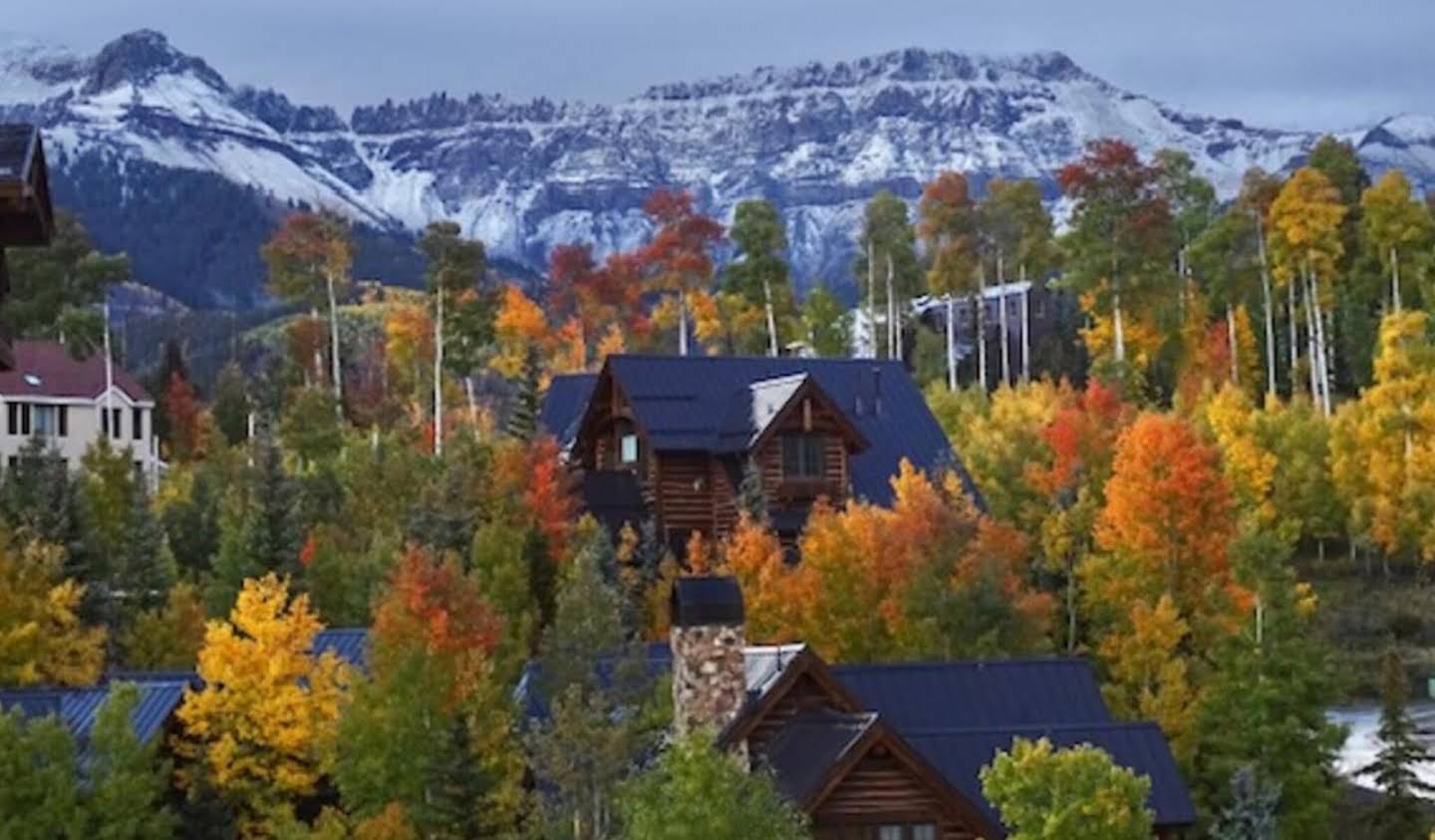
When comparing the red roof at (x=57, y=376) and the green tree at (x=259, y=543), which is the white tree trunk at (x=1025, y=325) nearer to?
the red roof at (x=57, y=376)

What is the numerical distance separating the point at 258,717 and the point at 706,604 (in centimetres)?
861

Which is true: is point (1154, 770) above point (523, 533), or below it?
below

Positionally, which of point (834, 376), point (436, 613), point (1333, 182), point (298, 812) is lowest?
point (298, 812)

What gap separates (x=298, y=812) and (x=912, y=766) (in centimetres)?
1189

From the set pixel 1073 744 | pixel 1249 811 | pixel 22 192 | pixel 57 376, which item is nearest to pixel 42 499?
pixel 1073 744

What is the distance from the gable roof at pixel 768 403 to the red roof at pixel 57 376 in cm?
3271

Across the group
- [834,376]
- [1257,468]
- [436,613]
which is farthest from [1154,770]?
[1257,468]

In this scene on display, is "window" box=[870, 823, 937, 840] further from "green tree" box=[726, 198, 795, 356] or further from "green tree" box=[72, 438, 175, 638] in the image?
"green tree" box=[726, 198, 795, 356]

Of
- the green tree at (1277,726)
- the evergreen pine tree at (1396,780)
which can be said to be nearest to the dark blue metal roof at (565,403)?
the green tree at (1277,726)

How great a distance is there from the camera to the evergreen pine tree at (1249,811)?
4638 cm

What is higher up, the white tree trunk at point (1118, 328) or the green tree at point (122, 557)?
the white tree trunk at point (1118, 328)

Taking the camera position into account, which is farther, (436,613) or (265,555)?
(265,555)

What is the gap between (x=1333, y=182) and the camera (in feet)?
404

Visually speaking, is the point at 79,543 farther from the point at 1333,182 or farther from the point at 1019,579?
the point at 1333,182
